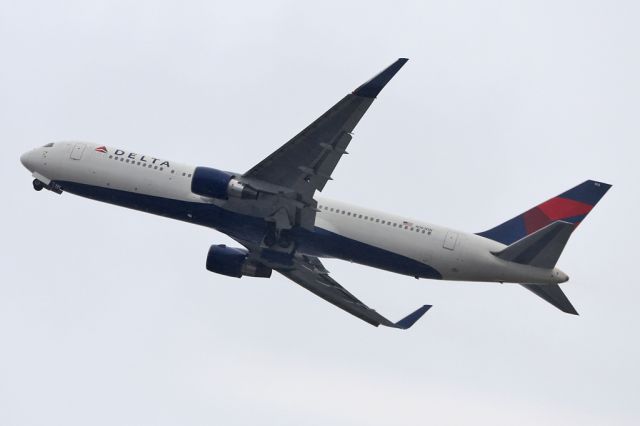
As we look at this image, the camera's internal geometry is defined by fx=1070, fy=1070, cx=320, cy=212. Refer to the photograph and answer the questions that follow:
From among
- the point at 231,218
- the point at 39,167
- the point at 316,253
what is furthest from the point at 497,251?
the point at 39,167

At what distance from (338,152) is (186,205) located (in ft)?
28.7

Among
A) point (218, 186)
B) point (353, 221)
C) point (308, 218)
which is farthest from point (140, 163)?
point (353, 221)

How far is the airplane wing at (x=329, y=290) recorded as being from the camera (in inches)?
2079

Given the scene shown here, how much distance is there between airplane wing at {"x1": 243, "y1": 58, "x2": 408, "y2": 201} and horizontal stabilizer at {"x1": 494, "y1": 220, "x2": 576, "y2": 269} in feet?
29.1

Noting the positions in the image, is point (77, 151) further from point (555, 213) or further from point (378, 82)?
point (555, 213)

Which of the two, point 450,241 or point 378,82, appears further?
point 450,241

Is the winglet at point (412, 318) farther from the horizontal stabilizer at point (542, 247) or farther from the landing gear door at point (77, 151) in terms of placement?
the landing gear door at point (77, 151)

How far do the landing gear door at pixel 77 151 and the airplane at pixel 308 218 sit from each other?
61 millimetres

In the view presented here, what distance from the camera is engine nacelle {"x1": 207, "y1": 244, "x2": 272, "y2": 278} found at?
5394 centimetres

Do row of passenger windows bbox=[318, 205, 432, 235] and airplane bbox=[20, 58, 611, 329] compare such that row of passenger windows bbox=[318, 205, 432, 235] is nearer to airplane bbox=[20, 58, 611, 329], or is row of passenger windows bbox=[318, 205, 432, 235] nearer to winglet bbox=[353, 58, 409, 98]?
airplane bbox=[20, 58, 611, 329]

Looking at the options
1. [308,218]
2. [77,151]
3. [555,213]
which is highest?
[555,213]

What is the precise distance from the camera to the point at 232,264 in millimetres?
53938

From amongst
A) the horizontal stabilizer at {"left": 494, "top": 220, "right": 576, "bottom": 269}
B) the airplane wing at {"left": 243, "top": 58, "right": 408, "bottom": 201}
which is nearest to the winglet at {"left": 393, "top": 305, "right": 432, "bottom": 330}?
the horizontal stabilizer at {"left": 494, "top": 220, "right": 576, "bottom": 269}

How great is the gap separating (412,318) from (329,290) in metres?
4.79
